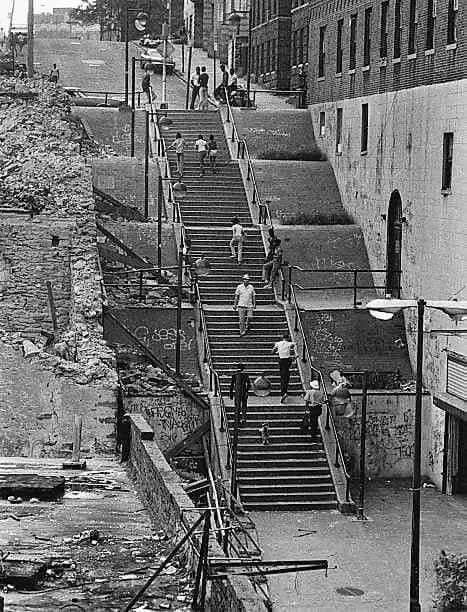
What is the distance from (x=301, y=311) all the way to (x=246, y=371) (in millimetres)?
3452

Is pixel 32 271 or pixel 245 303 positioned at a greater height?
pixel 32 271

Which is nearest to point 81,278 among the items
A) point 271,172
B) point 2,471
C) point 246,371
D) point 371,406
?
point 246,371

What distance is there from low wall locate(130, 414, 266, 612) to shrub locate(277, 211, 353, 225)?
16733mm

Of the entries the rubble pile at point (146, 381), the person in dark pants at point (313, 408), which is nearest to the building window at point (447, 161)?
the person in dark pants at point (313, 408)

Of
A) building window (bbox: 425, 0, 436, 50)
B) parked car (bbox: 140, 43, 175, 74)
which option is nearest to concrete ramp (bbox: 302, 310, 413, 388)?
building window (bbox: 425, 0, 436, 50)

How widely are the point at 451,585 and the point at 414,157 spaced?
1804 cm

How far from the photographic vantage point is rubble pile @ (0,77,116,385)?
3325 centimetres

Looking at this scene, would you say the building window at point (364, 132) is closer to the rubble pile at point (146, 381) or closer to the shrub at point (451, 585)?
the rubble pile at point (146, 381)

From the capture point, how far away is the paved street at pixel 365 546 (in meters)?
26.9

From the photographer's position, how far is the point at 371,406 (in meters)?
36.6

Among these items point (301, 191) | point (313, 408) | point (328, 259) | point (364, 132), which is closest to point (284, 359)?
point (313, 408)

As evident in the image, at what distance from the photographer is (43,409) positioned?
105 feet

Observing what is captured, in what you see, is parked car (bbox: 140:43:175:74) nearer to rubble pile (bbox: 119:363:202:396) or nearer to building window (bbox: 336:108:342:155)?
building window (bbox: 336:108:342:155)

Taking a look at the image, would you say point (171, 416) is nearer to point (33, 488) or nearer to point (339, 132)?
point (33, 488)
